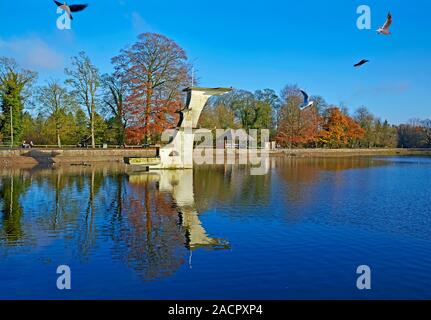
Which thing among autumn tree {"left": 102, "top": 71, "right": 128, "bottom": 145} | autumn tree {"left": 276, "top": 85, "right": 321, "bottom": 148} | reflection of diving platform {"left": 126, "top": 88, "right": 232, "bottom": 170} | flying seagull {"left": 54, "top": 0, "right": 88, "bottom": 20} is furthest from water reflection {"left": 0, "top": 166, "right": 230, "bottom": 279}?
autumn tree {"left": 276, "top": 85, "right": 321, "bottom": 148}

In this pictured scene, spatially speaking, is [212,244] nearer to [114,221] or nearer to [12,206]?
[114,221]

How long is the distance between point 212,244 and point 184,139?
20.5 meters

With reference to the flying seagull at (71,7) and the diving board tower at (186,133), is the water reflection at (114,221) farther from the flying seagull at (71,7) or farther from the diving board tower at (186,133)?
the diving board tower at (186,133)

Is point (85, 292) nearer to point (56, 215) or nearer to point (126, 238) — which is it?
point (126, 238)

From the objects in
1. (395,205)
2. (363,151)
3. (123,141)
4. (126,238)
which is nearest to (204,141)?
(123,141)

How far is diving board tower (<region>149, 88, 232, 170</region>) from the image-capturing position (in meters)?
28.2

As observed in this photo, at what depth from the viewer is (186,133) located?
29.4 metres

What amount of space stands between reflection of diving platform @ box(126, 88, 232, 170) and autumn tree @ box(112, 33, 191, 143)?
10.2 metres

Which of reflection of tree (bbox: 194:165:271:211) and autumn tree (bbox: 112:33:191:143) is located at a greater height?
autumn tree (bbox: 112:33:191:143)

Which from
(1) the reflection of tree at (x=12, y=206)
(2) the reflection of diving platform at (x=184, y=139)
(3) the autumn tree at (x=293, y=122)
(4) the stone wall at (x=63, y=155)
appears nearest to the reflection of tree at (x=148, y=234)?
(1) the reflection of tree at (x=12, y=206)

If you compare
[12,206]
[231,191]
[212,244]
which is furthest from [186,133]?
[212,244]

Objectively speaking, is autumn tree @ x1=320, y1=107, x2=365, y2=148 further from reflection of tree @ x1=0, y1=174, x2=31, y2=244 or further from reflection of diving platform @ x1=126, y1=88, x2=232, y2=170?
reflection of tree @ x1=0, y1=174, x2=31, y2=244

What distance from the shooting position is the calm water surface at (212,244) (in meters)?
6.93

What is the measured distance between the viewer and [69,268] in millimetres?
7758
